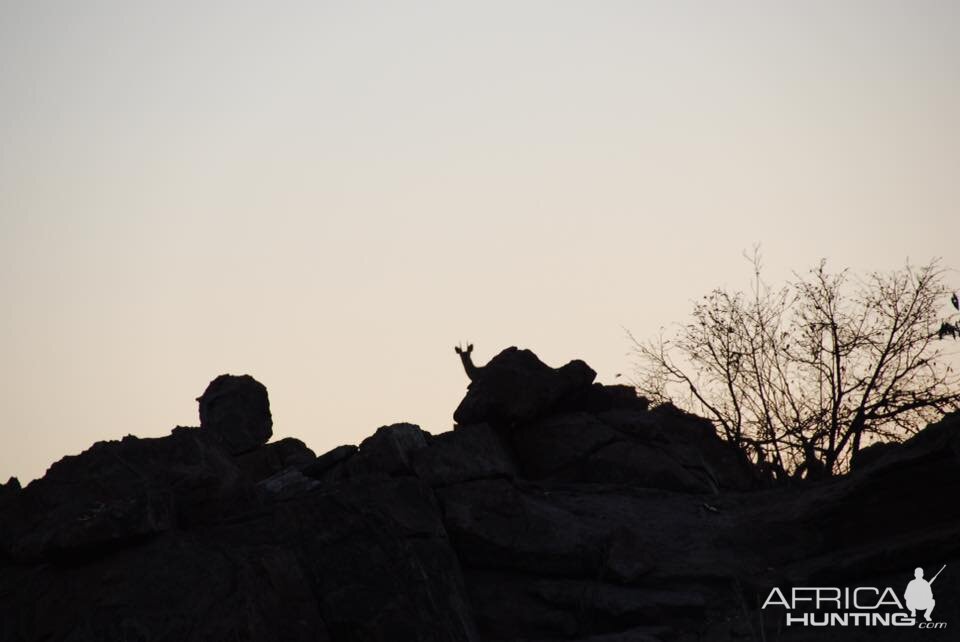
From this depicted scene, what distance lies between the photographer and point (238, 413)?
76.7 ft

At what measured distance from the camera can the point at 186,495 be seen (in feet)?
42.2

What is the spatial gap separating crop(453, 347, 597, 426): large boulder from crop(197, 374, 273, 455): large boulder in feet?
19.9

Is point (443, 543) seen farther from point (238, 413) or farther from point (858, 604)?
point (238, 413)

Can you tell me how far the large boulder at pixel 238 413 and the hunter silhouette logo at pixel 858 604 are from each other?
1304 centimetres

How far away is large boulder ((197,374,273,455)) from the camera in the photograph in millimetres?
23016

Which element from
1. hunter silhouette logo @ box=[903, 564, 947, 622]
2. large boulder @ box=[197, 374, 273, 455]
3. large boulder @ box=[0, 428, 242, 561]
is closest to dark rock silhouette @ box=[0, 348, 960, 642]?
large boulder @ box=[0, 428, 242, 561]

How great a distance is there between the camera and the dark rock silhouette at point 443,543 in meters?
11.5

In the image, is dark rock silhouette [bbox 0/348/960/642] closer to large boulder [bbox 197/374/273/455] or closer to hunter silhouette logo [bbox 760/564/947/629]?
hunter silhouette logo [bbox 760/564/947/629]

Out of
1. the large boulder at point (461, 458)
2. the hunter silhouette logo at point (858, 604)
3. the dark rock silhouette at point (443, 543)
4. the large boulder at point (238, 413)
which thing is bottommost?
the hunter silhouette logo at point (858, 604)

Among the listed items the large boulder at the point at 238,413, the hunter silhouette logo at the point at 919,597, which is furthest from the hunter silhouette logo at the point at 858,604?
the large boulder at the point at 238,413

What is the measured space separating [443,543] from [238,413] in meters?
10.9

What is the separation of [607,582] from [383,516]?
136 inches

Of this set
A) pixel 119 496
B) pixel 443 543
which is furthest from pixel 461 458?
pixel 119 496

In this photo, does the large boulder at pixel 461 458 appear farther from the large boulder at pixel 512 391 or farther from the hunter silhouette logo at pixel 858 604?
the hunter silhouette logo at pixel 858 604
